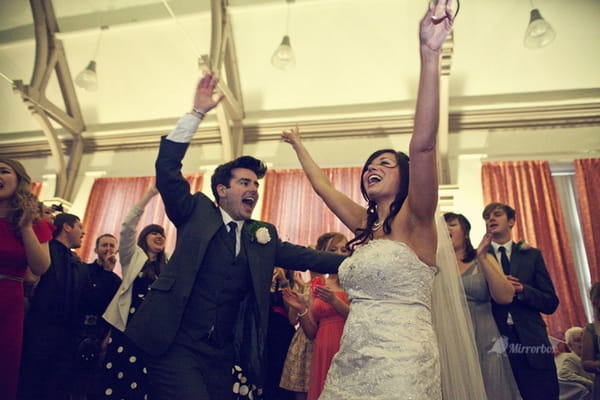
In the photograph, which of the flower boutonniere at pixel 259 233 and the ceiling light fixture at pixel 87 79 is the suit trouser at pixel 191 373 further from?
the ceiling light fixture at pixel 87 79

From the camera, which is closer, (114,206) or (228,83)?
(228,83)

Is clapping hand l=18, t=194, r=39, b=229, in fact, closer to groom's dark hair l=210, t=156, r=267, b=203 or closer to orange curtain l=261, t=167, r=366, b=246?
groom's dark hair l=210, t=156, r=267, b=203

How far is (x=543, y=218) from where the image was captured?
568 cm

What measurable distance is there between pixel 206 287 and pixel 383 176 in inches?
39.1

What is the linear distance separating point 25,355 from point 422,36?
3035mm

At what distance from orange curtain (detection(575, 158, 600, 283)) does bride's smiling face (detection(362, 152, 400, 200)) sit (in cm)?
484

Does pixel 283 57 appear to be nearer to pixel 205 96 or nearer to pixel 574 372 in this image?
pixel 205 96

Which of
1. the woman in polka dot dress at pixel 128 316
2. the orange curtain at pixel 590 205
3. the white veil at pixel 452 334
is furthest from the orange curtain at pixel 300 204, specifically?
the white veil at pixel 452 334

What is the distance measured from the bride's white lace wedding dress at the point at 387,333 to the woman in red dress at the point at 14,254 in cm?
171

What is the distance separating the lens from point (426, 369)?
1.53m

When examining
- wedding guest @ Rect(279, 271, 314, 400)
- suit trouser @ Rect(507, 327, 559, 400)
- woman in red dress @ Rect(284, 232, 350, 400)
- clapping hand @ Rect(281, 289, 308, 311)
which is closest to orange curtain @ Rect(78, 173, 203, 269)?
wedding guest @ Rect(279, 271, 314, 400)

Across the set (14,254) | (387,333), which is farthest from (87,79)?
(387,333)

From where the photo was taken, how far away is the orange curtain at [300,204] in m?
6.34

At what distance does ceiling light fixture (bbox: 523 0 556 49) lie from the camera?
512cm
